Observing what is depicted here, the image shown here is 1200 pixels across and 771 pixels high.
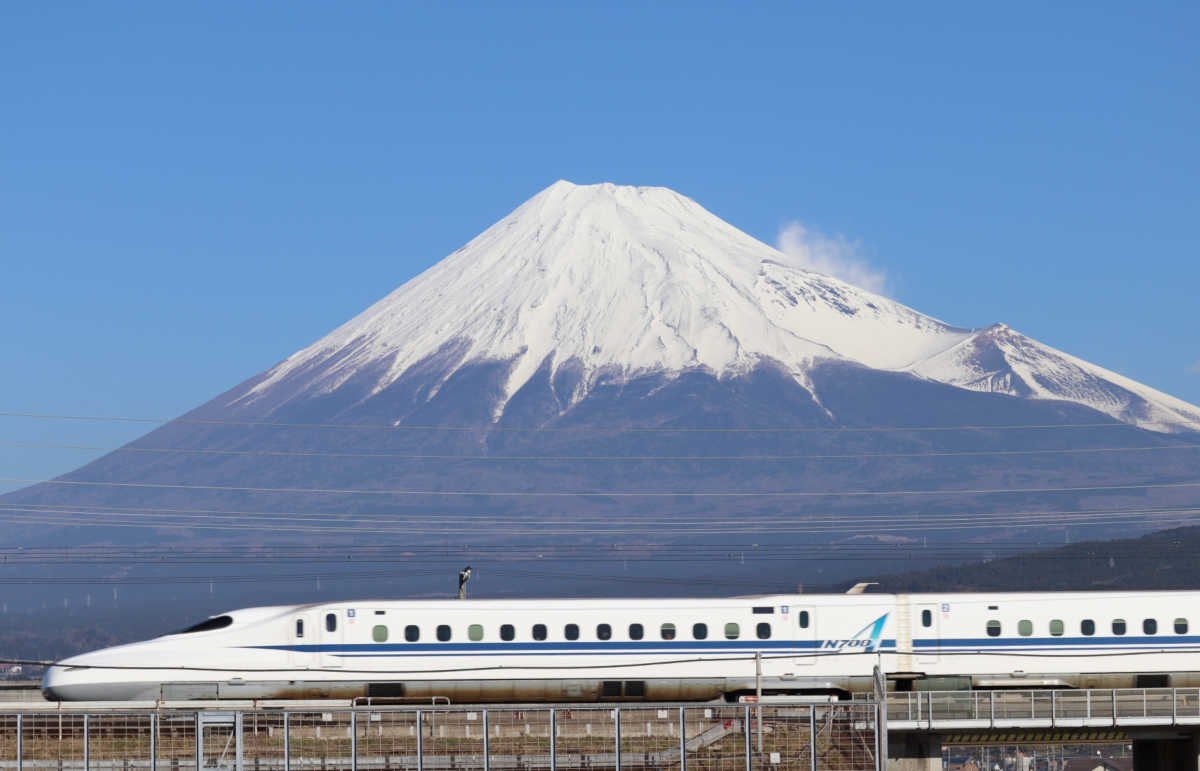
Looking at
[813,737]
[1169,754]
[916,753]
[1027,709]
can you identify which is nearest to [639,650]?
[916,753]

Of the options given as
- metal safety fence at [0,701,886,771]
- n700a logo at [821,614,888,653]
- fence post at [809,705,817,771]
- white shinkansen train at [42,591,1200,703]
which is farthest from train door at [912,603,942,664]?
fence post at [809,705,817,771]

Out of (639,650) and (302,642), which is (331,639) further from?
(639,650)

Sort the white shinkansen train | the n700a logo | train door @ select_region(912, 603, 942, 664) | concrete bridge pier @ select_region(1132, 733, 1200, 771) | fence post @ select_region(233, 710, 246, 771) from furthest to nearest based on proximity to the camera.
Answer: train door @ select_region(912, 603, 942, 664) → the n700a logo → the white shinkansen train → concrete bridge pier @ select_region(1132, 733, 1200, 771) → fence post @ select_region(233, 710, 246, 771)

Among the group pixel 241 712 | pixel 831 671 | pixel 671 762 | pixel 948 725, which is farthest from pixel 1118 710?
pixel 241 712

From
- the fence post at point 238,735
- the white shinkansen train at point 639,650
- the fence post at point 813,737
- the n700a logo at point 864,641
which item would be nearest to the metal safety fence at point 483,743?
the fence post at point 813,737

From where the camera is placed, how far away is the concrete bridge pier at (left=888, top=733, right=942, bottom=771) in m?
60.0

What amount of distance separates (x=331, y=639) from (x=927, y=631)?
20.3 meters

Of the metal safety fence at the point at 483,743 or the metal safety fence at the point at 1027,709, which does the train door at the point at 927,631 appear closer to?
the metal safety fence at the point at 1027,709

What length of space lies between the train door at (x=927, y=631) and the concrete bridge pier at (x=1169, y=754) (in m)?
7.59

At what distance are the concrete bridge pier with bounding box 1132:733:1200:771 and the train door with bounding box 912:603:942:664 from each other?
299 inches

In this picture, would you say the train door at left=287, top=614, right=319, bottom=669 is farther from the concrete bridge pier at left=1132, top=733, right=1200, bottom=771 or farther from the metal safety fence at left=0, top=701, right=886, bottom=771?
the concrete bridge pier at left=1132, top=733, right=1200, bottom=771

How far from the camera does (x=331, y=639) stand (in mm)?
64250

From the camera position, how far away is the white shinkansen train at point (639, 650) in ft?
210

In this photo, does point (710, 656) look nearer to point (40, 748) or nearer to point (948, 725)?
point (948, 725)
